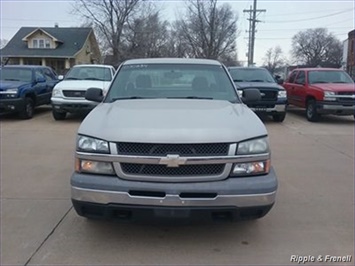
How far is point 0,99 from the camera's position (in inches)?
485

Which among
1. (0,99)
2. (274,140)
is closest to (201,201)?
(274,140)

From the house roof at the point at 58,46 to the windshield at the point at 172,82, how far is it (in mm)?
48032

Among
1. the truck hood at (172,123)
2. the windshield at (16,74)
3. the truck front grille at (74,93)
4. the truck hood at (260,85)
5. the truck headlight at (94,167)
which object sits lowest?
the truck headlight at (94,167)

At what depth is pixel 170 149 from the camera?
3646mm

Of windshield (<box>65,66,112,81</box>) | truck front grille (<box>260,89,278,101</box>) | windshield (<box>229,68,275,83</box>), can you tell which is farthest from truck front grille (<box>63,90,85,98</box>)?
truck front grille (<box>260,89,278,101</box>)

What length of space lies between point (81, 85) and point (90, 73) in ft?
Answer: 4.44

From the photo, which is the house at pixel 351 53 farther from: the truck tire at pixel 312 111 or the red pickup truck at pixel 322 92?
the truck tire at pixel 312 111

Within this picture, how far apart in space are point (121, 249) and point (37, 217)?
134 cm

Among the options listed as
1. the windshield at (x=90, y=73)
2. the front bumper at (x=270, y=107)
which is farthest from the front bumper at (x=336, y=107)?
the windshield at (x=90, y=73)

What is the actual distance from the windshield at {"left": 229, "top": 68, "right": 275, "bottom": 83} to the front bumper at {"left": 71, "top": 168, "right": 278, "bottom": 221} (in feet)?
34.1

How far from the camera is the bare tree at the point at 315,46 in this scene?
314 ft

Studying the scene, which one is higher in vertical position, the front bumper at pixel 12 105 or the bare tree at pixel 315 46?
the bare tree at pixel 315 46

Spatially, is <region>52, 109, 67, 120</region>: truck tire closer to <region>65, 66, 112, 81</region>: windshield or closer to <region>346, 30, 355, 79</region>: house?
<region>65, 66, 112, 81</region>: windshield

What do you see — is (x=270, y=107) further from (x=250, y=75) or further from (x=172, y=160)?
(x=172, y=160)
